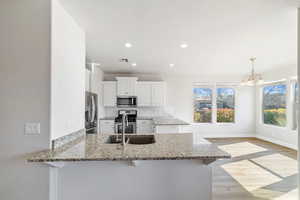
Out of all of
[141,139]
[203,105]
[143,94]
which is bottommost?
[141,139]

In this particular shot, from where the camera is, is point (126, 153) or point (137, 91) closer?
point (126, 153)

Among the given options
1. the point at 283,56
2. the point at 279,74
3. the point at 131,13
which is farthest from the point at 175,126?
the point at 279,74

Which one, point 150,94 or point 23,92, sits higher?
point 150,94

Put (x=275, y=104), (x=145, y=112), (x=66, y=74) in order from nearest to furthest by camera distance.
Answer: (x=66, y=74) → (x=275, y=104) → (x=145, y=112)

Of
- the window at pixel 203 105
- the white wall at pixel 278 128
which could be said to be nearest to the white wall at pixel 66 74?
the window at pixel 203 105

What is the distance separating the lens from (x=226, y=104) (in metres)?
7.04

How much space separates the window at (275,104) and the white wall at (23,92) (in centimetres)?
661

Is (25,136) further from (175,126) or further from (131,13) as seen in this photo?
(175,126)

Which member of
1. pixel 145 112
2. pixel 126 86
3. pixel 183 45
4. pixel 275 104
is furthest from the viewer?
pixel 145 112

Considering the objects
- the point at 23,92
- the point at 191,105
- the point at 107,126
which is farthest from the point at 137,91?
the point at 23,92

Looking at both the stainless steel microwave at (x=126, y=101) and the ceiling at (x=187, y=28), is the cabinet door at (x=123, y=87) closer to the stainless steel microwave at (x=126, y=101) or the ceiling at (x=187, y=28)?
the stainless steel microwave at (x=126, y=101)

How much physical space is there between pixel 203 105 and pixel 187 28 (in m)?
4.77

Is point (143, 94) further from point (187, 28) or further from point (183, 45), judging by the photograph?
point (187, 28)

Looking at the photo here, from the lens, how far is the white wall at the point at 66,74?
188 centimetres
